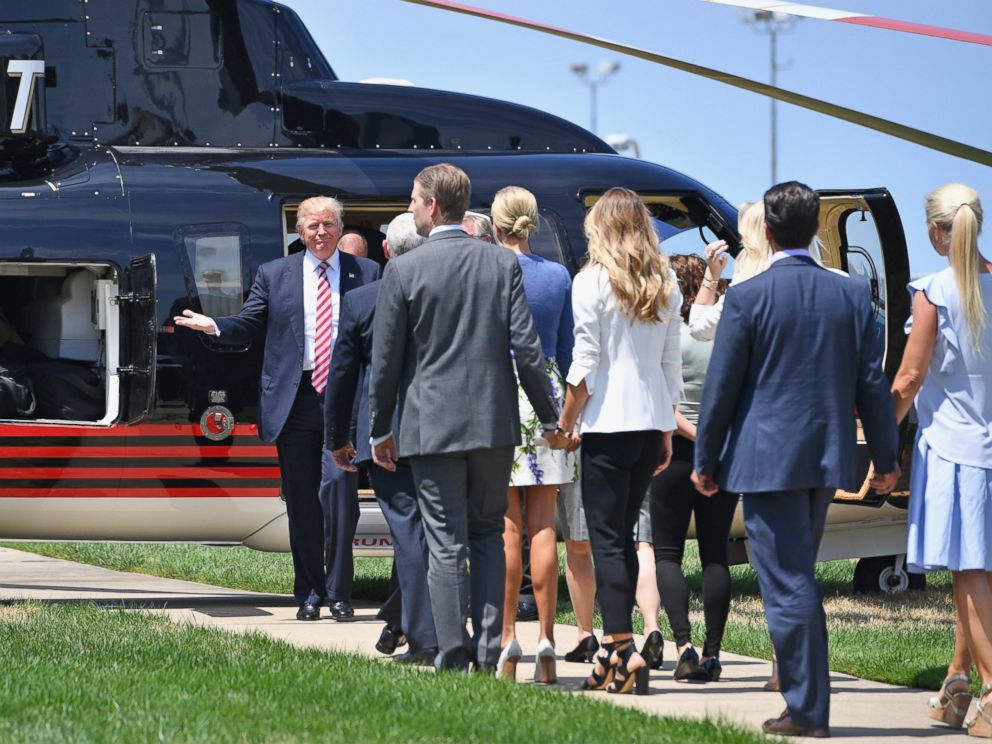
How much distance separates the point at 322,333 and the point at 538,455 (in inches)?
83.2

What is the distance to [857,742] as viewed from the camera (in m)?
4.81

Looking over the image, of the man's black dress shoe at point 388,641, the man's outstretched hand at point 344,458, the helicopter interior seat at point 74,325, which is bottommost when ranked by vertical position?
the man's black dress shoe at point 388,641

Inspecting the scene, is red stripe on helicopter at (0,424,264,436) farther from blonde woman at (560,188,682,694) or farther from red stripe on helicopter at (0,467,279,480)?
blonde woman at (560,188,682,694)

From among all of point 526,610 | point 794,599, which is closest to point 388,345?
point 794,599

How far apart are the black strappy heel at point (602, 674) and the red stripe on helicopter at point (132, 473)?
3122mm

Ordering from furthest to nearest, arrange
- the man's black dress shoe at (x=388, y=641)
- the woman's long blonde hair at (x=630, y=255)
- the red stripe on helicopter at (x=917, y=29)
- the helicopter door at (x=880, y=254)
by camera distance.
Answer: the helicopter door at (x=880, y=254) < the man's black dress shoe at (x=388, y=641) < the woman's long blonde hair at (x=630, y=255) < the red stripe on helicopter at (x=917, y=29)

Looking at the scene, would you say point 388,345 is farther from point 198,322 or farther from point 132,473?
point 132,473

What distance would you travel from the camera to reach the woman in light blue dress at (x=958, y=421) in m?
5.02

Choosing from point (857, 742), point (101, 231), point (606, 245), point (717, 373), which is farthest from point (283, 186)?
point (857, 742)

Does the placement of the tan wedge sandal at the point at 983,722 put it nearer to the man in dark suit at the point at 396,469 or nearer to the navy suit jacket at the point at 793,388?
the navy suit jacket at the point at 793,388

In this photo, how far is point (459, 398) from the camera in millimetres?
5371

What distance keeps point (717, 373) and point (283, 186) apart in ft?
13.7

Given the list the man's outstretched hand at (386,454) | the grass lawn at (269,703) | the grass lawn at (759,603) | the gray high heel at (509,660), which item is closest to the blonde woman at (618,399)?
the gray high heel at (509,660)

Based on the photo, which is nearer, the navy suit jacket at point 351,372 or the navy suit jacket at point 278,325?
the navy suit jacket at point 351,372
